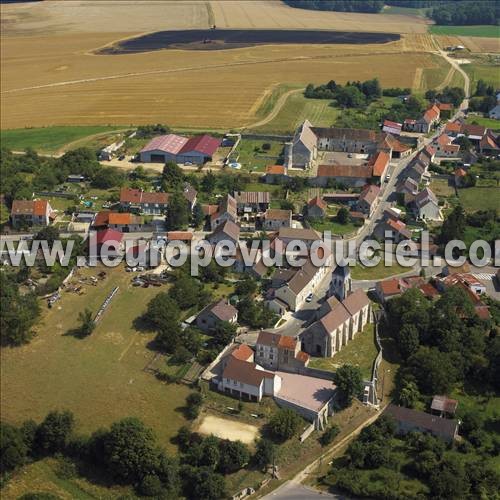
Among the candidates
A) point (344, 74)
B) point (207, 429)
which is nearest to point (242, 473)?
point (207, 429)

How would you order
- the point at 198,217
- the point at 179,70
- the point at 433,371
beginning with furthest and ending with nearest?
the point at 179,70, the point at 198,217, the point at 433,371

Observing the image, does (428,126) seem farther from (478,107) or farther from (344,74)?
(344,74)

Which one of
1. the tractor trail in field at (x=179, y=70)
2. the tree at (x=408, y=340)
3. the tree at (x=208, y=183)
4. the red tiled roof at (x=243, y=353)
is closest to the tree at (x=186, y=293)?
the red tiled roof at (x=243, y=353)

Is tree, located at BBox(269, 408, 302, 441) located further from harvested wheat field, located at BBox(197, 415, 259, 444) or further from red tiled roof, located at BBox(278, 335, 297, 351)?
red tiled roof, located at BBox(278, 335, 297, 351)

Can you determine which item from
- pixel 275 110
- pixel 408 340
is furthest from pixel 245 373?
pixel 275 110

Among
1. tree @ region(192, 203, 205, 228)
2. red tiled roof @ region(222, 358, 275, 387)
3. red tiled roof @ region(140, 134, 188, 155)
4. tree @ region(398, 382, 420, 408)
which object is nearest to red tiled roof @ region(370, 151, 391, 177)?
tree @ region(192, 203, 205, 228)

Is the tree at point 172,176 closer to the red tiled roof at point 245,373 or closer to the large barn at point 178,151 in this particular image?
the large barn at point 178,151

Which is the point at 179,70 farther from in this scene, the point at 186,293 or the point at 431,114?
the point at 186,293
